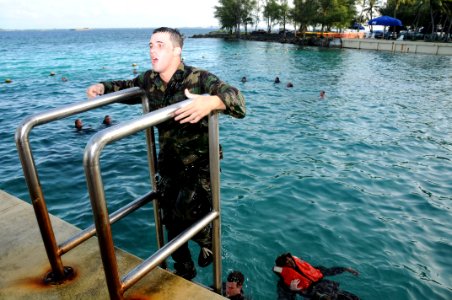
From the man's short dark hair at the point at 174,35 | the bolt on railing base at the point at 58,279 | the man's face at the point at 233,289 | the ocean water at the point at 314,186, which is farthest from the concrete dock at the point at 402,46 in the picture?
the bolt on railing base at the point at 58,279

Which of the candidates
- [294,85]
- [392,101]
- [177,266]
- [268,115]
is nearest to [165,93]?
[177,266]

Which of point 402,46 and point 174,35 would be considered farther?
point 402,46

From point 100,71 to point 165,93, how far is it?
1380 inches

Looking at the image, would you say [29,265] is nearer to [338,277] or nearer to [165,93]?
[165,93]

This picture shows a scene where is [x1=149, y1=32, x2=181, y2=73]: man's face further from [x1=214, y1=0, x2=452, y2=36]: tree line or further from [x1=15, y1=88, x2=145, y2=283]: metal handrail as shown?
[x1=214, y1=0, x2=452, y2=36]: tree line

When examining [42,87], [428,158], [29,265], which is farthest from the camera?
[42,87]

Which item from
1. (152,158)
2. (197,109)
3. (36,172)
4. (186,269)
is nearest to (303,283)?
(186,269)

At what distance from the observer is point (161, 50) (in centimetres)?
266

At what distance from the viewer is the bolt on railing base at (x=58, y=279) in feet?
8.00

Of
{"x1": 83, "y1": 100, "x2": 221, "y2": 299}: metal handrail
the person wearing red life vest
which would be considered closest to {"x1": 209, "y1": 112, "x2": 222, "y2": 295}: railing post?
{"x1": 83, "y1": 100, "x2": 221, "y2": 299}: metal handrail

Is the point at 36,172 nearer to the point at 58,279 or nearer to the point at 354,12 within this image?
the point at 58,279

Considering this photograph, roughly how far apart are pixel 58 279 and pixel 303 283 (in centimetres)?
422

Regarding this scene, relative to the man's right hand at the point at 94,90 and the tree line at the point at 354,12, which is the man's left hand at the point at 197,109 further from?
the tree line at the point at 354,12

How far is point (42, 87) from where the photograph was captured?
2453cm
